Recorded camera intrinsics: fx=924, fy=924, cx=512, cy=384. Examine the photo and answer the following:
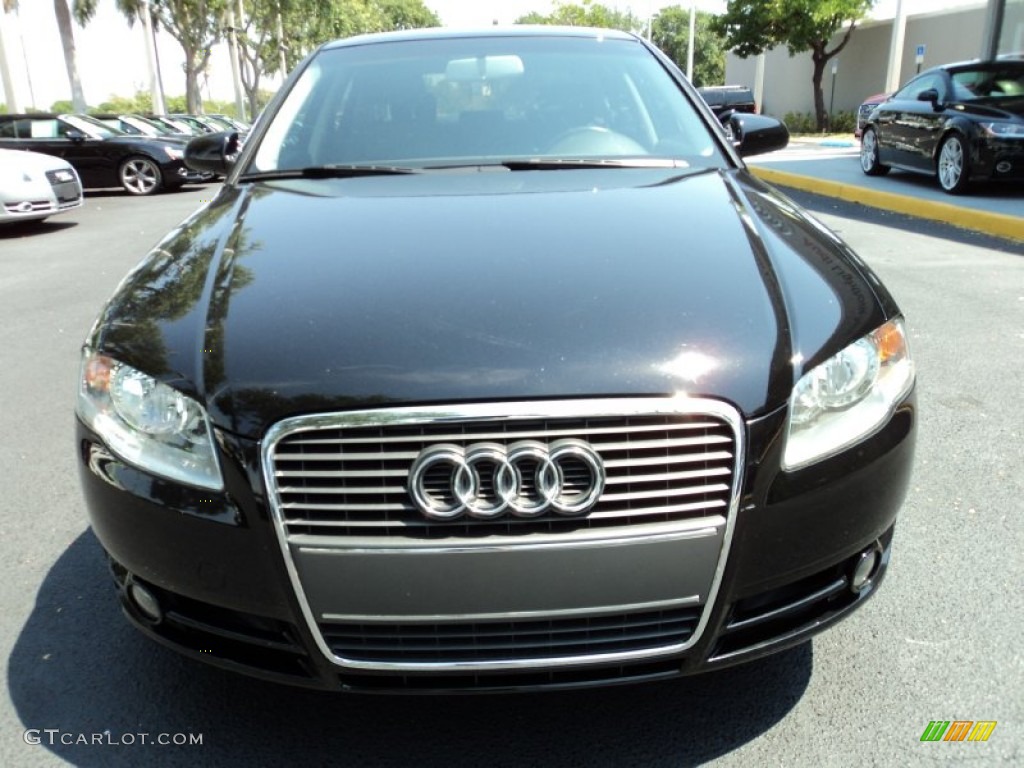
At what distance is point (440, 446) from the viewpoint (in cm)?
167

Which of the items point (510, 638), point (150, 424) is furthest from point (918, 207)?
point (150, 424)

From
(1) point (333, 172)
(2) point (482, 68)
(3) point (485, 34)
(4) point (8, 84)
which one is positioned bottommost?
(4) point (8, 84)

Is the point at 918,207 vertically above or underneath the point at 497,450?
underneath

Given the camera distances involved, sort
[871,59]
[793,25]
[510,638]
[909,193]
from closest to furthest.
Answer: [510,638], [909,193], [793,25], [871,59]

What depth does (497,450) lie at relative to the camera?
167 cm

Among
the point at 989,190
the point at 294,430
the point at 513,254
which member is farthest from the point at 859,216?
the point at 294,430

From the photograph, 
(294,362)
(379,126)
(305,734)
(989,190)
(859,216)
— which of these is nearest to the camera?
(294,362)

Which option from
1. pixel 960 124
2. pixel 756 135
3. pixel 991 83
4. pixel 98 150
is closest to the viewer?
pixel 756 135

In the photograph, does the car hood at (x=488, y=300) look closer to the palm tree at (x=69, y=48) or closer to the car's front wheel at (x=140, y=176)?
the car's front wheel at (x=140, y=176)

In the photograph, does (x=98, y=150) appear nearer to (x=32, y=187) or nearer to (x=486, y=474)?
(x=32, y=187)

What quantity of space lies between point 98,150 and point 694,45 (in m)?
72.0

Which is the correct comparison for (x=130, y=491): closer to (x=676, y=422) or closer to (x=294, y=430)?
(x=294, y=430)

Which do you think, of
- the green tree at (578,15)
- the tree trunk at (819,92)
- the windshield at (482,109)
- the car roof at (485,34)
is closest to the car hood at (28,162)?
the car roof at (485,34)

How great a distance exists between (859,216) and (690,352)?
921cm
